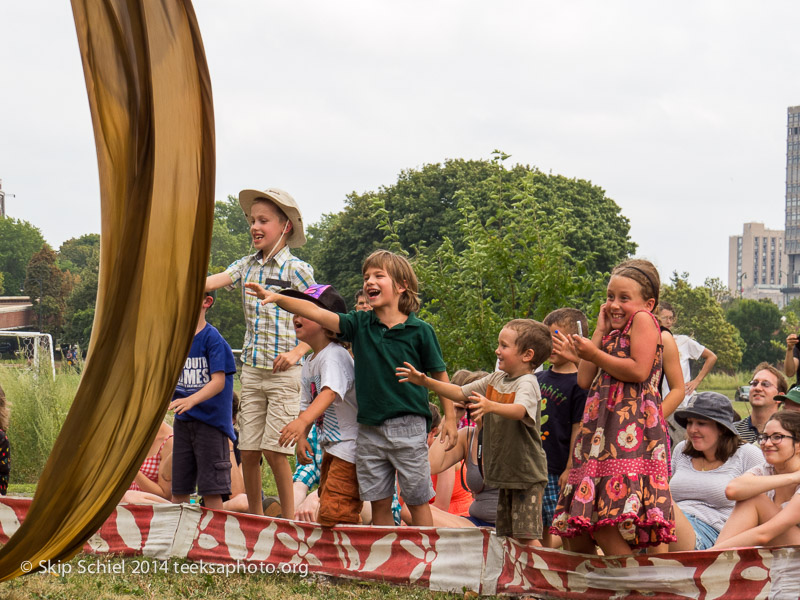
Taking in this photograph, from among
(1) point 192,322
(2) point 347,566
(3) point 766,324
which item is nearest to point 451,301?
(2) point 347,566

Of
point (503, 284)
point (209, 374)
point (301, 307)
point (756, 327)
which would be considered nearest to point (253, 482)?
point (209, 374)

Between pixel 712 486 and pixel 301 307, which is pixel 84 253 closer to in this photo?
pixel 301 307

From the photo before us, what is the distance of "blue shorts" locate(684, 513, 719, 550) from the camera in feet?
16.8

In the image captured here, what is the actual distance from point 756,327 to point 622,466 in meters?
65.8

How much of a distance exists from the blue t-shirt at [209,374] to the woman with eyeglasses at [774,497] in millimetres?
3286

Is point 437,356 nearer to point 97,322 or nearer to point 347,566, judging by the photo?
point 347,566

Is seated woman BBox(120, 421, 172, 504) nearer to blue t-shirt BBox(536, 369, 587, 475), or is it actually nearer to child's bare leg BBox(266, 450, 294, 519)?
child's bare leg BBox(266, 450, 294, 519)

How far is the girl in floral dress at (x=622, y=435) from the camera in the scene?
4391mm

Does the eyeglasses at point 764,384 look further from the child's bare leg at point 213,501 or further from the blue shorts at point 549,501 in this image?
the child's bare leg at point 213,501

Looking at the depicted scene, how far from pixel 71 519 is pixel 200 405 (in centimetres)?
303

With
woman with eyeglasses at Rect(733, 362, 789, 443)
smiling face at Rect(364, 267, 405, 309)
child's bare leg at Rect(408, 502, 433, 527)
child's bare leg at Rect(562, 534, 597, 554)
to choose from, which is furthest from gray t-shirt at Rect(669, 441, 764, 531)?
woman with eyeglasses at Rect(733, 362, 789, 443)

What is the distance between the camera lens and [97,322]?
2.96 m

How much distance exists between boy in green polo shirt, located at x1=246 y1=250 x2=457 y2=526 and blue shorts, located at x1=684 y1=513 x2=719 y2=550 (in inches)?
60.5

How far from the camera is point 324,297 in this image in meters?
5.68
